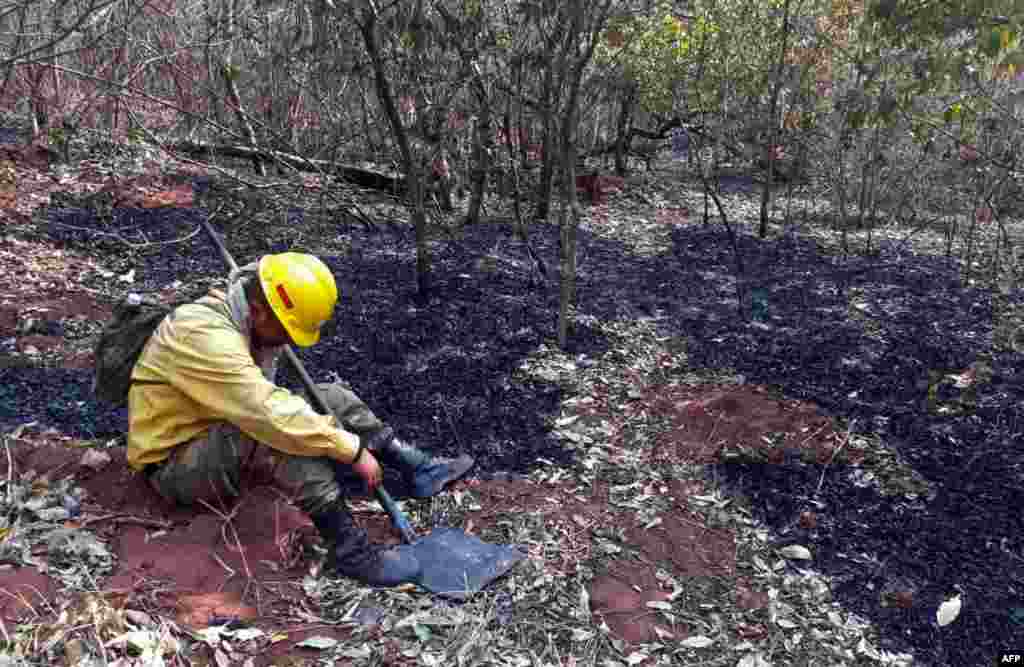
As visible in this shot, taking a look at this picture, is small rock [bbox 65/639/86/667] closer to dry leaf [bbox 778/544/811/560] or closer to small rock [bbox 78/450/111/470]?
small rock [bbox 78/450/111/470]

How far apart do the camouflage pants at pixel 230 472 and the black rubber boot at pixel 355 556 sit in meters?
0.08

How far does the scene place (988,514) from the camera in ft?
11.9

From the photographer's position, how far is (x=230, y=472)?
2.98m

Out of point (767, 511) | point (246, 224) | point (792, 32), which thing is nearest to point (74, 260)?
point (246, 224)

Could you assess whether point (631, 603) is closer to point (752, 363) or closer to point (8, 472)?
point (8, 472)

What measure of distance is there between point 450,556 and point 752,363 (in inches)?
124

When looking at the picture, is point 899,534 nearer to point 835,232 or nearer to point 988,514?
point 988,514

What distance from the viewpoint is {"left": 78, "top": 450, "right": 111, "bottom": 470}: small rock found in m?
3.28

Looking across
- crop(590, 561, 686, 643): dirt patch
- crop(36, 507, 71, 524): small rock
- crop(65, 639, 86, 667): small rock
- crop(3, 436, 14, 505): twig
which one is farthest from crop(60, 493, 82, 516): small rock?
crop(590, 561, 686, 643): dirt patch

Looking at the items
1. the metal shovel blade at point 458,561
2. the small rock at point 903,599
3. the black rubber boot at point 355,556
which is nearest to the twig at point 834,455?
the small rock at point 903,599

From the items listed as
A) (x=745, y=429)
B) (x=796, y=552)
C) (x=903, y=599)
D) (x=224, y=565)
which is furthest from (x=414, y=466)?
(x=903, y=599)

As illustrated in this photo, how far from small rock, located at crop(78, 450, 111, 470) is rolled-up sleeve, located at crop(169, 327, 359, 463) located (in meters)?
0.82

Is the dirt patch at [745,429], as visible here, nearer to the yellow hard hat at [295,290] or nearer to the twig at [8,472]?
the yellow hard hat at [295,290]

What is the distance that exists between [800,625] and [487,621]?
49.0 inches
